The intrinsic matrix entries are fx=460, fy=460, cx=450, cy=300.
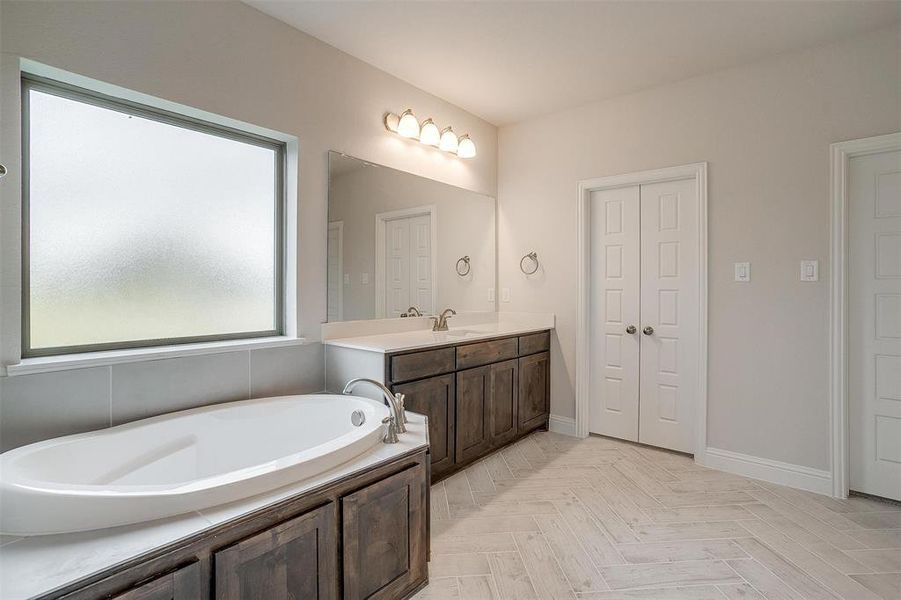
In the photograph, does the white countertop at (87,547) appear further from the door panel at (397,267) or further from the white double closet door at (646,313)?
the white double closet door at (646,313)

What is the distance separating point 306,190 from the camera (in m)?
2.62

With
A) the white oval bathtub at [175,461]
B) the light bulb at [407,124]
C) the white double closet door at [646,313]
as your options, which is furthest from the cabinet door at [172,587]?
the white double closet door at [646,313]

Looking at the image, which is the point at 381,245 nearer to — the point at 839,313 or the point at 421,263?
the point at 421,263

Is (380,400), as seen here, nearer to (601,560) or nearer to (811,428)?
(601,560)

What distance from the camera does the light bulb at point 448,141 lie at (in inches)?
134

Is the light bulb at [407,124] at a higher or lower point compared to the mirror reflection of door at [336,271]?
higher

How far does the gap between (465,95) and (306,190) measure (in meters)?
1.50

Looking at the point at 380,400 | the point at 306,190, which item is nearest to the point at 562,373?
the point at 380,400

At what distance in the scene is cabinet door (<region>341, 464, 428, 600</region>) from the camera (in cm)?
150

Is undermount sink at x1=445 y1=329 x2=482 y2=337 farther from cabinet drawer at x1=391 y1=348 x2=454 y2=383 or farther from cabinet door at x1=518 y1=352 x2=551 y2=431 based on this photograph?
cabinet door at x1=518 y1=352 x2=551 y2=431

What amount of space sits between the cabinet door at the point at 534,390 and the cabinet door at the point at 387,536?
5.89ft

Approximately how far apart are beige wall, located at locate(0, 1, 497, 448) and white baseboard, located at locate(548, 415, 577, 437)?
2013mm

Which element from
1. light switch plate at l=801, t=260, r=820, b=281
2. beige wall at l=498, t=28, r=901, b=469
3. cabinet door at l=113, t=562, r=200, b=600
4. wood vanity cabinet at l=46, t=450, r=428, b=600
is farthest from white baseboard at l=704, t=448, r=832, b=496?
cabinet door at l=113, t=562, r=200, b=600

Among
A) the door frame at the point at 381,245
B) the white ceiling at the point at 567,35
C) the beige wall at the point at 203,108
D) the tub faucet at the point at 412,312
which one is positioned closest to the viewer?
the beige wall at the point at 203,108
